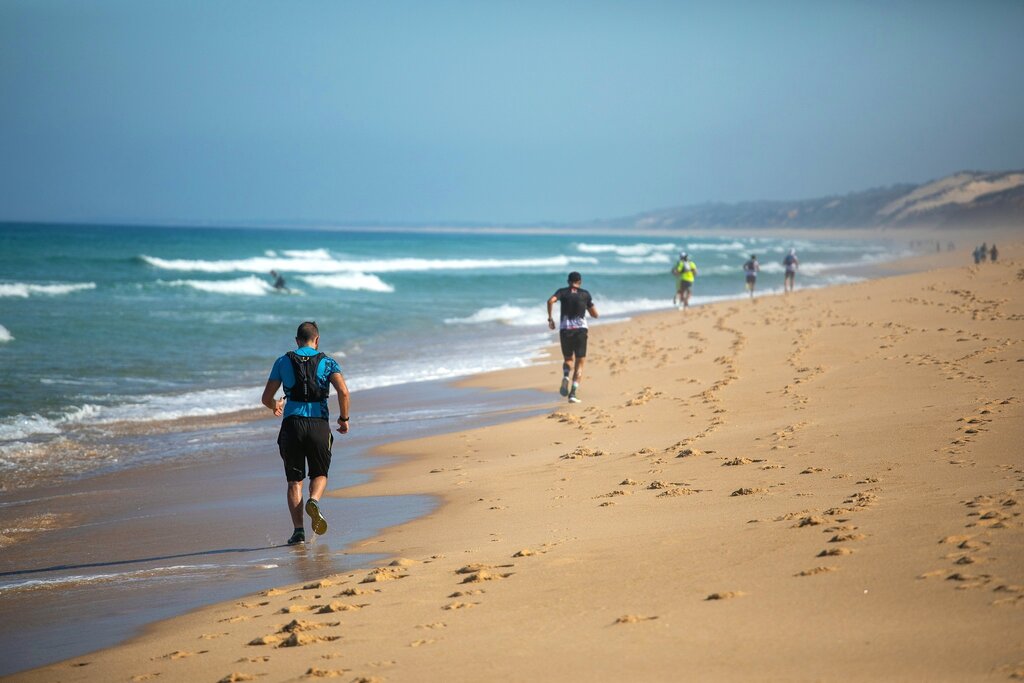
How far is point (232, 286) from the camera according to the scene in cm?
4362

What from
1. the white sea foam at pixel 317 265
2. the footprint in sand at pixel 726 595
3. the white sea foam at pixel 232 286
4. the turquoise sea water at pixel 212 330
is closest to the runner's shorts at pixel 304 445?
the footprint in sand at pixel 726 595

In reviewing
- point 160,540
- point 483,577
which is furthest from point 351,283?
point 483,577

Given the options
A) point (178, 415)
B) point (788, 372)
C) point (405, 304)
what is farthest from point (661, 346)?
point (405, 304)

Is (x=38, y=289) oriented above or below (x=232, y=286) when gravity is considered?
above

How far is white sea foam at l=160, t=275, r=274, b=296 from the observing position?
41.8 meters

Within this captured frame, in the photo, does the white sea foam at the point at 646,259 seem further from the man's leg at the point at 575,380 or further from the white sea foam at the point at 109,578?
the white sea foam at the point at 109,578

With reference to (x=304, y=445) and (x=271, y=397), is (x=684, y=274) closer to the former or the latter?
(x=271, y=397)

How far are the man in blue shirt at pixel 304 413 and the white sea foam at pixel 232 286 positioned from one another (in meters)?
35.2

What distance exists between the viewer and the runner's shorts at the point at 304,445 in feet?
23.1

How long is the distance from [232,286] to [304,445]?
38374mm

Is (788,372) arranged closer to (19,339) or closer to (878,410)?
(878,410)

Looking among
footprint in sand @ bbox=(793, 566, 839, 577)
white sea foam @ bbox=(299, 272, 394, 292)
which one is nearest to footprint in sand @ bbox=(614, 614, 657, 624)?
footprint in sand @ bbox=(793, 566, 839, 577)

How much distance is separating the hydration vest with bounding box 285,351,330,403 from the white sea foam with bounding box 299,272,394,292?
1541 inches

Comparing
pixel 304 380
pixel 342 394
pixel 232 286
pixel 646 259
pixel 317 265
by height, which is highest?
pixel 317 265
